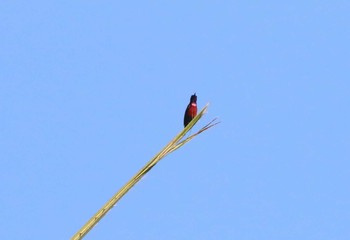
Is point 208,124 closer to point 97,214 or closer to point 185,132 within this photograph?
point 185,132

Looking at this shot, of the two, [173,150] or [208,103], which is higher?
[208,103]

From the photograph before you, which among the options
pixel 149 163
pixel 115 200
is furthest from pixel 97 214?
pixel 149 163

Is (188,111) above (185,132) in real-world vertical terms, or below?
above

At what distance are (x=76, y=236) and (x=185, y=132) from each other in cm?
77

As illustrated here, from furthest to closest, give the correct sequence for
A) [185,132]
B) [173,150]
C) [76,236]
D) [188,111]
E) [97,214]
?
[188,111]
[185,132]
[173,150]
[97,214]
[76,236]

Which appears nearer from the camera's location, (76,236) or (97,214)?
(76,236)

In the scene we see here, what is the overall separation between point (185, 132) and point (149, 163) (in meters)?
0.34

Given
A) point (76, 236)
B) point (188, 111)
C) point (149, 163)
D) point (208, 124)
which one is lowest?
point (76, 236)

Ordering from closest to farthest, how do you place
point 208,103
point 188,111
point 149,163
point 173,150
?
1. point 149,163
2. point 173,150
3. point 208,103
4. point 188,111

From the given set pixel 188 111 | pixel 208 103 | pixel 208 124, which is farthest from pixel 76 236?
pixel 188 111

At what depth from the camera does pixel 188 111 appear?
40.8ft

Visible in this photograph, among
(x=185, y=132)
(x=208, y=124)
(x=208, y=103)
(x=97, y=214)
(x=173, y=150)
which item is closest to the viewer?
(x=97, y=214)

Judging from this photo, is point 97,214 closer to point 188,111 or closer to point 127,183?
point 127,183

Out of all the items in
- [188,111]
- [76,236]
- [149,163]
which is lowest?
[76,236]
